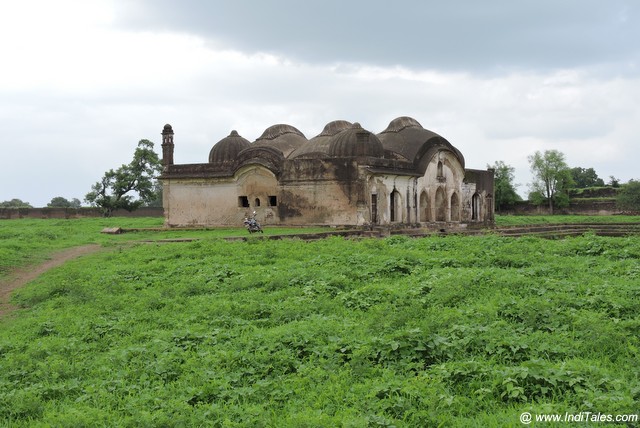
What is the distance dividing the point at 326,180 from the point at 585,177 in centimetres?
5512

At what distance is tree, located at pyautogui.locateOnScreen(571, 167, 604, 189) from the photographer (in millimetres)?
66250

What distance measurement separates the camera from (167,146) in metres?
24.7

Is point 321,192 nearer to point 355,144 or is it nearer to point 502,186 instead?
point 355,144

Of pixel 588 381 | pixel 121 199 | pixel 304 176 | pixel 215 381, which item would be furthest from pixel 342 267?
pixel 121 199

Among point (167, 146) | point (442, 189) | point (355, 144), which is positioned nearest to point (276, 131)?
point (167, 146)

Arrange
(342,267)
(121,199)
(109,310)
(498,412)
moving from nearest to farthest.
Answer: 1. (498,412)
2. (109,310)
3. (342,267)
4. (121,199)

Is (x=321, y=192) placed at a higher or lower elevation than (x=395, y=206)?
higher

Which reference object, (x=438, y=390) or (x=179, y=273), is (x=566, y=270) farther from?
(x=179, y=273)

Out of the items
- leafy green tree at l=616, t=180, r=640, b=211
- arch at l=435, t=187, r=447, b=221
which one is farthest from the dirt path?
leafy green tree at l=616, t=180, r=640, b=211

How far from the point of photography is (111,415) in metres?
4.97

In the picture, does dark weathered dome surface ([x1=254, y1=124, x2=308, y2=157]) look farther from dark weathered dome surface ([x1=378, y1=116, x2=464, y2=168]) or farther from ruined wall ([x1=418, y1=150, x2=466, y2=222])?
ruined wall ([x1=418, y1=150, x2=466, y2=222])

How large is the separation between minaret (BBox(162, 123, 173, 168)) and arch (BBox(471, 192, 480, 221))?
45.6 feet

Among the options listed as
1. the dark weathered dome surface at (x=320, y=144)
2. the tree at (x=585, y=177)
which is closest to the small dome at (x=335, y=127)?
the dark weathered dome surface at (x=320, y=144)

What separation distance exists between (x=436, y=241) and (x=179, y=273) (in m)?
6.01
